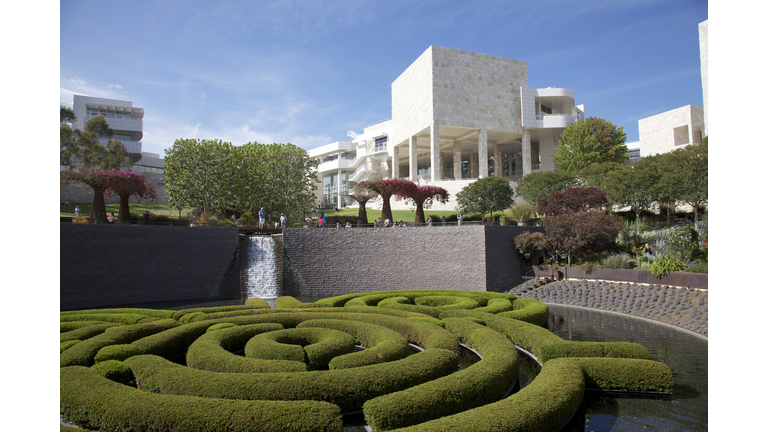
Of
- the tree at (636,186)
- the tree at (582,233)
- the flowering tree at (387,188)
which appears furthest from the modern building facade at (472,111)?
the tree at (582,233)

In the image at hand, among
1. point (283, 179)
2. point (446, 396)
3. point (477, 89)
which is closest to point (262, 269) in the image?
point (283, 179)

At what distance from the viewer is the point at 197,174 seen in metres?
31.9

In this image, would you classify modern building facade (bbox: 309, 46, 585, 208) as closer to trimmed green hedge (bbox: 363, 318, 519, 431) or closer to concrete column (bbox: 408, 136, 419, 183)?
concrete column (bbox: 408, 136, 419, 183)

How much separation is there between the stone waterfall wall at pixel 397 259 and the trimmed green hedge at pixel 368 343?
1512cm

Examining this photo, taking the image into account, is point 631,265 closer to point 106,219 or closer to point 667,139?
point 106,219

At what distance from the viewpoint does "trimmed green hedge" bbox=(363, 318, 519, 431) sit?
20.9ft

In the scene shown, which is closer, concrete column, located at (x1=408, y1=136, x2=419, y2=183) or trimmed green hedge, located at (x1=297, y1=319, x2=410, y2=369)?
trimmed green hedge, located at (x1=297, y1=319, x2=410, y2=369)

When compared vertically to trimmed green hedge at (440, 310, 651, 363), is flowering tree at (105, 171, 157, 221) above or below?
above

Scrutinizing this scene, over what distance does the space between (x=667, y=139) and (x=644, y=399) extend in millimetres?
65697

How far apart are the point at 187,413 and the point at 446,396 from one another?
13.0 feet

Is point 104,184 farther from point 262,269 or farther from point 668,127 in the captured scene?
point 668,127

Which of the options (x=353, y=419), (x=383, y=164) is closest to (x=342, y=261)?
(x=353, y=419)

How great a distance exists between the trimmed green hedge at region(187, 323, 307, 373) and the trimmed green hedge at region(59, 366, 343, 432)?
1.69m

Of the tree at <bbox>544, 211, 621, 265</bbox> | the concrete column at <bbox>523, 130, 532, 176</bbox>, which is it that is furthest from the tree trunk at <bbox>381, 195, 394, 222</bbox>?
the concrete column at <bbox>523, 130, 532, 176</bbox>
